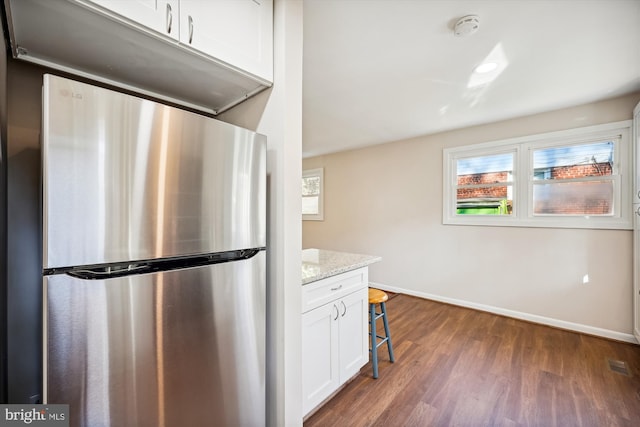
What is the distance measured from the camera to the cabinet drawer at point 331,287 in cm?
155

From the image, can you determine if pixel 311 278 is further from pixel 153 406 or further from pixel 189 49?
A: pixel 189 49

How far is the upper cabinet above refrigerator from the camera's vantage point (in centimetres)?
86

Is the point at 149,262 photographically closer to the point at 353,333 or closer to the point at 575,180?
the point at 353,333

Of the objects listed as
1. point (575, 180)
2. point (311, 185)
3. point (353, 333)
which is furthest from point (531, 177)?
point (311, 185)

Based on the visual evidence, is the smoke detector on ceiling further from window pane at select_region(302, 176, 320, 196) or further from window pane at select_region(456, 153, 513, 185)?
window pane at select_region(302, 176, 320, 196)

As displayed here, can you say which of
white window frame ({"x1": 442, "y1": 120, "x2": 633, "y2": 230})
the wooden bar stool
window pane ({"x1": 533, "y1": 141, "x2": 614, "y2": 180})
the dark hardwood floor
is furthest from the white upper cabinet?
window pane ({"x1": 533, "y1": 141, "x2": 614, "y2": 180})

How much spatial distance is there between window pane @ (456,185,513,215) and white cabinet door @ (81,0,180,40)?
368cm

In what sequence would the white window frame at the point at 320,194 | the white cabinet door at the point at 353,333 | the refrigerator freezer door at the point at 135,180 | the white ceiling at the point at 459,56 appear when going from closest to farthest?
the refrigerator freezer door at the point at 135,180 → the white ceiling at the point at 459,56 → the white cabinet door at the point at 353,333 → the white window frame at the point at 320,194

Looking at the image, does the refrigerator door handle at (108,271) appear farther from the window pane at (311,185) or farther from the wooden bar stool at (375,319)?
the window pane at (311,185)

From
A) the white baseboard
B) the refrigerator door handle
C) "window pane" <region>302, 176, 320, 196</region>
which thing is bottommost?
the white baseboard

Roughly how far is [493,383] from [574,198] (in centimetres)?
226

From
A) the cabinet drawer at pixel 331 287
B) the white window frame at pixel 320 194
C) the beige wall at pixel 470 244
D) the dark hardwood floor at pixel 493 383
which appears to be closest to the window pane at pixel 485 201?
the beige wall at pixel 470 244

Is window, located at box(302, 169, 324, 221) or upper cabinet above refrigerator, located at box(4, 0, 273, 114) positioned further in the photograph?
window, located at box(302, 169, 324, 221)

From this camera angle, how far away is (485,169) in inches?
136
